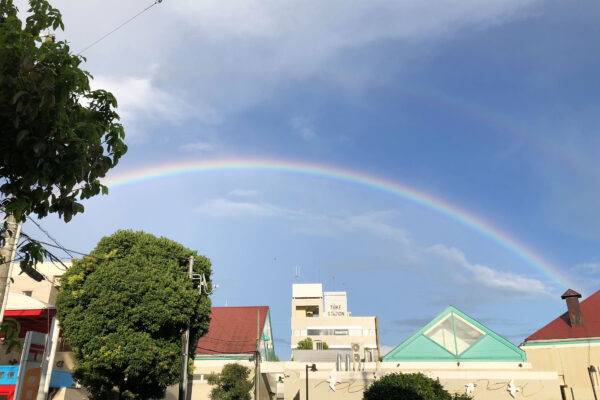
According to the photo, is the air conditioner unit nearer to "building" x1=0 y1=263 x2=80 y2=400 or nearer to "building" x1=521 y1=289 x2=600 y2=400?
"building" x1=521 y1=289 x2=600 y2=400

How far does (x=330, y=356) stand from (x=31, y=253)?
42.9 meters

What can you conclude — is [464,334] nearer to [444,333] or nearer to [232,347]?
[444,333]

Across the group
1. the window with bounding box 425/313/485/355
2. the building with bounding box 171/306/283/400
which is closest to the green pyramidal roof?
the window with bounding box 425/313/485/355

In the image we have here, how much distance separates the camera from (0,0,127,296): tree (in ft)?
16.3

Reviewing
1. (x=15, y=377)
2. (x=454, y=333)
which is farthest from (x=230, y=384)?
(x=454, y=333)

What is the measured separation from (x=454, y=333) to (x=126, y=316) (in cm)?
2552

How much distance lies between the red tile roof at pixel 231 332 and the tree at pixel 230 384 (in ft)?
23.2

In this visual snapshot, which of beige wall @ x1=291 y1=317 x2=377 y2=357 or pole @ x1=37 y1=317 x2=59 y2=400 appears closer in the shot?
pole @ x1=37 y1=317 x2=59 y2=400

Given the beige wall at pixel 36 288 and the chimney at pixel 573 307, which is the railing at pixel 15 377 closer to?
the beige wall at pixel 36 288

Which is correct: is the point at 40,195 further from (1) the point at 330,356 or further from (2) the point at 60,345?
(1) the point at 330,356

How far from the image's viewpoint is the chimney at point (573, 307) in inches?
1657

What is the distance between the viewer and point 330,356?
44.9 m

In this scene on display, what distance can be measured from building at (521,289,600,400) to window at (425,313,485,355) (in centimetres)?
920

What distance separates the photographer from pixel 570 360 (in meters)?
40.4
